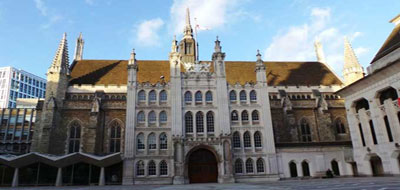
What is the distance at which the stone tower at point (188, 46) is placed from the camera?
1779 inches

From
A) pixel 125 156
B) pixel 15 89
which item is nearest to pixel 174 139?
pixel 125 156

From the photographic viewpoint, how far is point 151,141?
29.6 metres

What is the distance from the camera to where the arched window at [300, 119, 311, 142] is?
36.0 metres

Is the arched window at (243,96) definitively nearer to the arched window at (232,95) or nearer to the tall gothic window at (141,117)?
the arched window at (232,95)

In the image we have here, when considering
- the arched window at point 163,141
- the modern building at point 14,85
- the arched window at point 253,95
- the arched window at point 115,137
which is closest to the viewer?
the arched window at point 163,141

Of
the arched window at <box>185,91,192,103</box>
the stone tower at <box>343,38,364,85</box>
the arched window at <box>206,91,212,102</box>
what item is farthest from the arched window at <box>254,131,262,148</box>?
the stone tower at <box>343,38,364,85</box>

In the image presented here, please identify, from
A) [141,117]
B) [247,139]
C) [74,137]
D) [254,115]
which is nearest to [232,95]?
[254,115]

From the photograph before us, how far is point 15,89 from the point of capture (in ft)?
348

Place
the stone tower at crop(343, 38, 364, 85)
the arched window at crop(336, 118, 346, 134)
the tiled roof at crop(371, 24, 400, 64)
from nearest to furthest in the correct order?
the tiled roof at crop(371, 24, 400, 64) < the arched window at crop(336, 118, 346, 134) < the stone tower at crop(343, 38, 364, 85)

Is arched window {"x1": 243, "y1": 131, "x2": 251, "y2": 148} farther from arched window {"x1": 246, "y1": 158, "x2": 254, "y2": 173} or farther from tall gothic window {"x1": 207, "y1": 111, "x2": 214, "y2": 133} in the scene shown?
tall gothic window {"x1": 207, "y1": 111, "x2": 214, "y2": 133}

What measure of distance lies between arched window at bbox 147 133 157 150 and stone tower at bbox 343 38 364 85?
31.2 m

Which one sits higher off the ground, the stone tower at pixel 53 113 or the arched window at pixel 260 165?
the stone tower at pixel 53 113

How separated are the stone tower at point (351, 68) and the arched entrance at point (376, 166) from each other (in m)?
17.3

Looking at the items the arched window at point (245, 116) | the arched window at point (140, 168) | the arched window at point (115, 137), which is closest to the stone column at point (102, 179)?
the arched window at point (140, 168)
